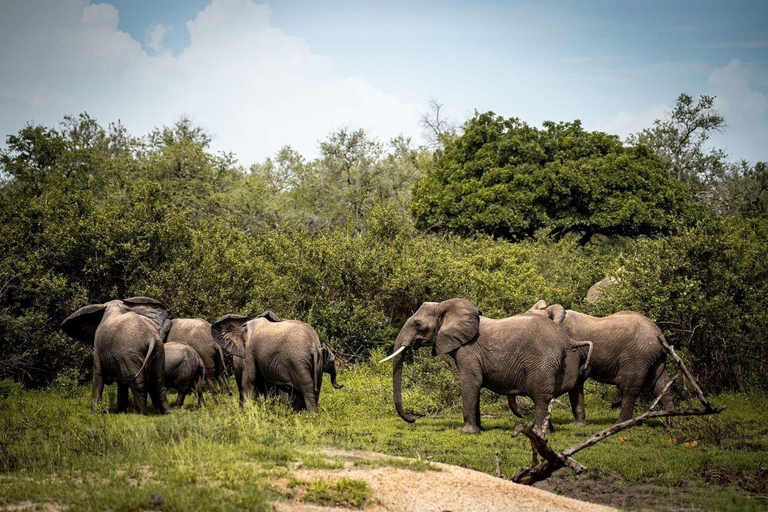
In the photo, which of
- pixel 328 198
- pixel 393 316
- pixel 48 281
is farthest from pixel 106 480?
pixel 328 198

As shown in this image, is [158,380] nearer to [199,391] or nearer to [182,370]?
[182,370]

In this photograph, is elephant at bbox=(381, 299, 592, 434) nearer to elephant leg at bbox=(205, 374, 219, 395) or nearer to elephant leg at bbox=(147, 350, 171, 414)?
elephant leg at bbox=(147, 350, 171, 414)

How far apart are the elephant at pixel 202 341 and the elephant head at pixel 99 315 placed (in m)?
1.02

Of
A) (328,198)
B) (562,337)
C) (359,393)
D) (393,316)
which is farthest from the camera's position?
(328,198)

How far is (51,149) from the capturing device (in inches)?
1204

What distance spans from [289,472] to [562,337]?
5975 mm

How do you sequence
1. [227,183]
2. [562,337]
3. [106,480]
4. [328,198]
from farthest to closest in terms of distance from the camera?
[328,198] < [227,183] < [562,337] < [106,480]

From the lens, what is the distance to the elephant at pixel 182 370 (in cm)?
1323

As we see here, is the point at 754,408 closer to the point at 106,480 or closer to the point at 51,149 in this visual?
the point at 106,480

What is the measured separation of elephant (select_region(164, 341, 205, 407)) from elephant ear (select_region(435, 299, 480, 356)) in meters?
4.57

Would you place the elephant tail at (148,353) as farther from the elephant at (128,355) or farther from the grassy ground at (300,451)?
the grassy ground at (300,451)

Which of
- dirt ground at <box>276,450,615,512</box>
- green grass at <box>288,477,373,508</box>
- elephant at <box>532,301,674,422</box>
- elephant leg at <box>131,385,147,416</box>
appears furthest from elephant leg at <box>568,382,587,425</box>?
elephant leg at <box>131,385,147,416</box>

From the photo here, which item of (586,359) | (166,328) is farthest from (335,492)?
(166,328)

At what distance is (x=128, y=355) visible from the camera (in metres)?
12.4
